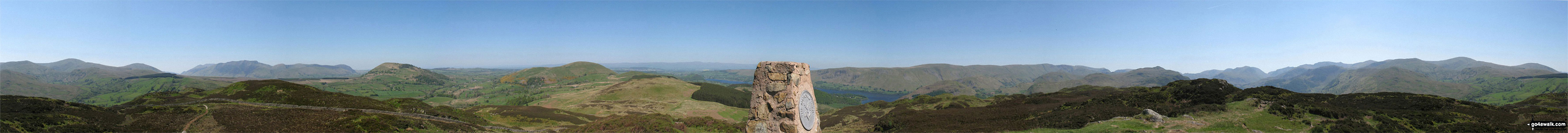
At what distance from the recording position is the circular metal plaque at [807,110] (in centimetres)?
1102

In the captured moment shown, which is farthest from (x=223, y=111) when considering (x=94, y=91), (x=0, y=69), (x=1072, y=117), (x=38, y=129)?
(x=0, y=69)

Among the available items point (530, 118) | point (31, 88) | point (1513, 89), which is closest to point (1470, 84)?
point (1513, 89)

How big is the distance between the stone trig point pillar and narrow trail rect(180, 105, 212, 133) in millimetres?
28533

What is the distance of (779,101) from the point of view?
35.6 feet

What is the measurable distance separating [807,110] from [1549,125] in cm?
2897

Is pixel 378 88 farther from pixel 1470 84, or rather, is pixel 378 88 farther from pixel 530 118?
pixel 1470 84

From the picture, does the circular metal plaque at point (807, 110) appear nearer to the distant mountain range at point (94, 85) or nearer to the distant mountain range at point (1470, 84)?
the distant mountain range at point (1470, 84)

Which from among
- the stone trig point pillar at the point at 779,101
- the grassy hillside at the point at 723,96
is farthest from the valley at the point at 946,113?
the grassy hillside at the point at 723,96

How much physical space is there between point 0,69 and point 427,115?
208 m

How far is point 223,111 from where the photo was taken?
2627cm

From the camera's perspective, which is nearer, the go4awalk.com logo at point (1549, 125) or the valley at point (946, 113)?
the go4awalk.com logo at point (1549, 125)

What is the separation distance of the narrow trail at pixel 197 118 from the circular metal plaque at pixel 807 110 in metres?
29.5

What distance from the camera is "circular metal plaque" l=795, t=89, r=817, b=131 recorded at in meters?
11.0

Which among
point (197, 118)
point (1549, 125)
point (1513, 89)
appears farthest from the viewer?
point (1513, 89)
